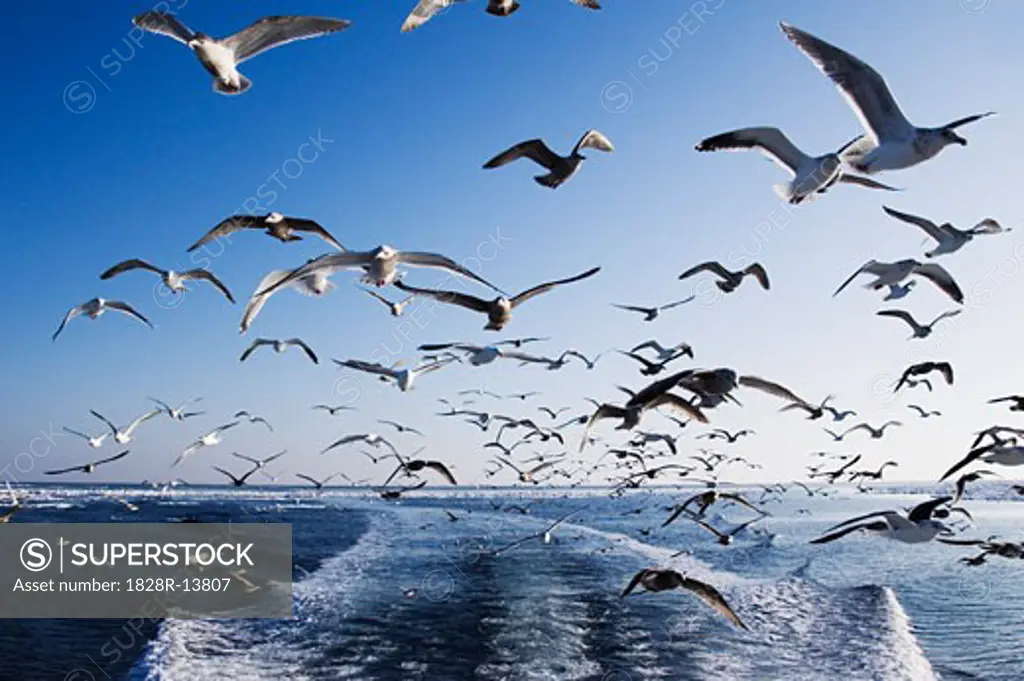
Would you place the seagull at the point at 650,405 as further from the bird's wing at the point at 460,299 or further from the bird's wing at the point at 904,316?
the bird's wing at the point at 904,316

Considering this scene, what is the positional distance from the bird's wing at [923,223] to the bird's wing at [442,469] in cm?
723

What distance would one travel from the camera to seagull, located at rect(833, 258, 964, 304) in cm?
1112

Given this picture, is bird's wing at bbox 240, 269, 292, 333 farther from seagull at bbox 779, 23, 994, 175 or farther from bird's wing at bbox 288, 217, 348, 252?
seagull at bbox 779, 23, 994, 175

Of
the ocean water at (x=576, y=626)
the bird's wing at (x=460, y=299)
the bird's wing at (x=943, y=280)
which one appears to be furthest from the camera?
the ocean water at (x=576, y=626)

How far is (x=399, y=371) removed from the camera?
11.9m

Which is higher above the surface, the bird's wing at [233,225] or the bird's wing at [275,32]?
the bird's wing at [275,32]

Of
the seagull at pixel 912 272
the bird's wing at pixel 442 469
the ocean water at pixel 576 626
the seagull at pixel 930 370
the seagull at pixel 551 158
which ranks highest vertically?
the seagull at pixel 551 158

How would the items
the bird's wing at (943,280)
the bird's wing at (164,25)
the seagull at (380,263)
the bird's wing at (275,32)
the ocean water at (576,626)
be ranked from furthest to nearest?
the ocean water at (576,626), the bird's wing at (943,280), the seagull at (380,263), the bird's wing at (275,32), the bird's wing at (164,25)

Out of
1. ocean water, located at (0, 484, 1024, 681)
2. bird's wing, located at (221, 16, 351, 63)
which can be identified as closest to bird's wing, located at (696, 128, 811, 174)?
bird's wing, located at (221, 16, 351, 63)

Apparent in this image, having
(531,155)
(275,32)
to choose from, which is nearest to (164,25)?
(275,32)

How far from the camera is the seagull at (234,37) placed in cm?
693

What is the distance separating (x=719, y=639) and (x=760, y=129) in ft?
32.4

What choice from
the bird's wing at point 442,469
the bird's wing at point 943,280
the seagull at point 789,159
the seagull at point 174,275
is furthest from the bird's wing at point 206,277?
the bird's wing at point 943,280

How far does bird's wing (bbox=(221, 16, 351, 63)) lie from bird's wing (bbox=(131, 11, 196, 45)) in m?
0.35
